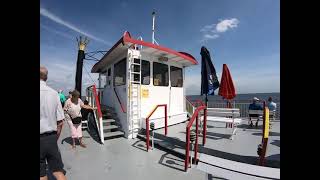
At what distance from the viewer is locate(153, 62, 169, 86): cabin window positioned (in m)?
7.16

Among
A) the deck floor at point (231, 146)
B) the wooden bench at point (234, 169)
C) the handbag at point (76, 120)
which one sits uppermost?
the handbag at point (76, 120)

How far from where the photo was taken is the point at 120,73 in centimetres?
730

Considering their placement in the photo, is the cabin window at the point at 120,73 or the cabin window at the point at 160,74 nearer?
the cabin window at the point at 120,73

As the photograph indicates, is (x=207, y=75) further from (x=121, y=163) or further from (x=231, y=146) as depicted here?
(x=121, y=163)

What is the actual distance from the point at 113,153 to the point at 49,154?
2.65m

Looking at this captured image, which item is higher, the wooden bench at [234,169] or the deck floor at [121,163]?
the wooden bench at [234,169]

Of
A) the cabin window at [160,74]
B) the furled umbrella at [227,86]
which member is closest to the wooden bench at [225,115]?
the furled umbrella at [227,86]

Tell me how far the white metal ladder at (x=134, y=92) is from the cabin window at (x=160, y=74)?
729mm

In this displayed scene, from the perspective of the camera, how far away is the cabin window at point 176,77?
25.7 feet

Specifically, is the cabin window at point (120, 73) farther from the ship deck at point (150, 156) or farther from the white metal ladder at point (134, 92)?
the ship deck at point (150, 156)

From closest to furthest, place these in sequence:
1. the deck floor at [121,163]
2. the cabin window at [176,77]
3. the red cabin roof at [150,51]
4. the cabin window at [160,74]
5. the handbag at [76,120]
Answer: the deck floor at [121,163] < the handbag at [76,120] < the red cabin roof at [150,51] < the cabin window at [160,74] < the cabin window at [176,77]

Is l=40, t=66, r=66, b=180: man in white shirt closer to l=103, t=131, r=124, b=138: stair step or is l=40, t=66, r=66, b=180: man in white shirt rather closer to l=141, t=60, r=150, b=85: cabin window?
→ l=103, t=131, r=124, b=138: stair step
